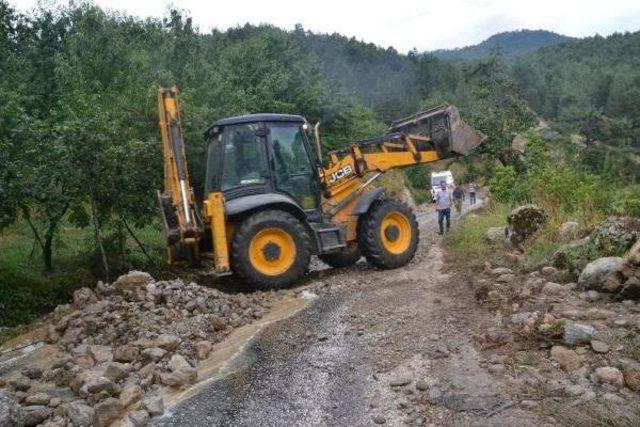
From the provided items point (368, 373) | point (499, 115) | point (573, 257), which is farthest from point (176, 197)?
point (499, 115)

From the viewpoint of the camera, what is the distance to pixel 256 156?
906 cm

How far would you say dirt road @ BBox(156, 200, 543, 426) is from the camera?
14.2 feet

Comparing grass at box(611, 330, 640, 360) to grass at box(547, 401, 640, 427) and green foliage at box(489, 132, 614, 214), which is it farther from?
green foliage at box(489, 132, 614, 214)

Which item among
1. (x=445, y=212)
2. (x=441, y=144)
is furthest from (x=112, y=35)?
(x=441, y=144)

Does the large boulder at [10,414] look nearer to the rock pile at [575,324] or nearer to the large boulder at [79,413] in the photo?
the large boulder at [79,413]

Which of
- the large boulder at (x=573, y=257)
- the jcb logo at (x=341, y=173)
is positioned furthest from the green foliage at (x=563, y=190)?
the jcb logo at (x=341, y=173)

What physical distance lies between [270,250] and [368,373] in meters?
3.83

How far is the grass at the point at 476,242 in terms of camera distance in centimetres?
905

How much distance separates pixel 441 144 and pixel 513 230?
1.90m

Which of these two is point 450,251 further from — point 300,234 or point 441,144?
point 300,234

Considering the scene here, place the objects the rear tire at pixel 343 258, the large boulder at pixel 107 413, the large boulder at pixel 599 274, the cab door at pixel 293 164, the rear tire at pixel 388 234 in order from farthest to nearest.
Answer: the rear tire at pixel 343 258 → the rear tire at pixel 388 234 → the cab door at pixel 293 164 → the large boulder at pixel 599 274 → the large boulder at pixel 107 413

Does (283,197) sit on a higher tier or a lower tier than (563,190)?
higher

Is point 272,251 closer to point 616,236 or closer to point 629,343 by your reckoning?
point 616,236

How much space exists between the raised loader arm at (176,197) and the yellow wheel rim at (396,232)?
2.87 m
